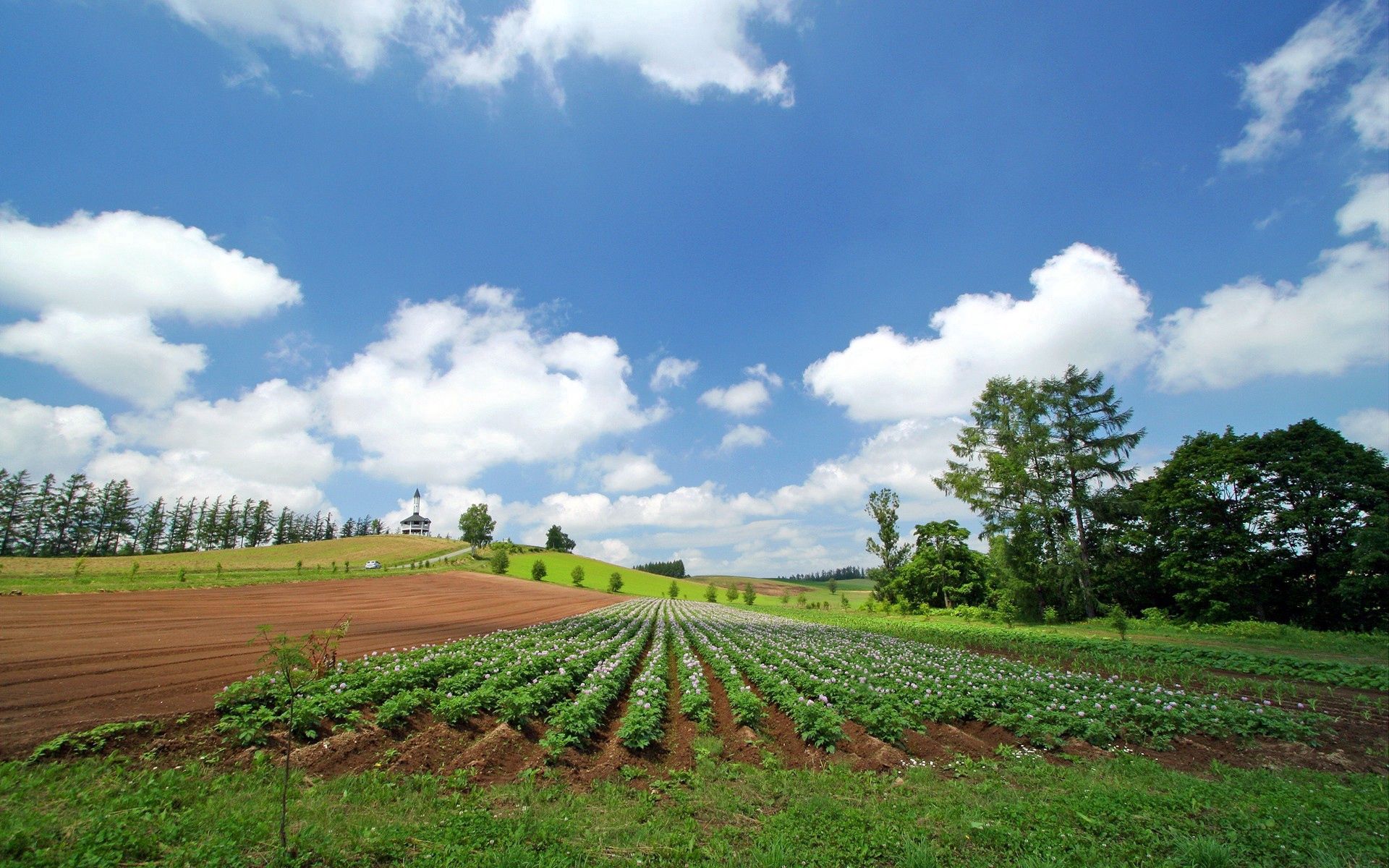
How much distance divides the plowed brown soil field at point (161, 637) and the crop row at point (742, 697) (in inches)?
81.5

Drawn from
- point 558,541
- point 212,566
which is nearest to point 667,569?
point 558,541

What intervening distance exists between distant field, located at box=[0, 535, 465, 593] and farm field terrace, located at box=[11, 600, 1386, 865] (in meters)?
35.0

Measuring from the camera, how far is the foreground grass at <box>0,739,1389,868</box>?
5047mm

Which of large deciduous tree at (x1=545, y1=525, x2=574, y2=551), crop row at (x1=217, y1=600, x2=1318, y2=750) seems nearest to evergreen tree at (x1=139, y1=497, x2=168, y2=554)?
large deciduous tree at (x1=545, y1=525, x2=574, y2=551)

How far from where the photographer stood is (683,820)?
20.8 ft

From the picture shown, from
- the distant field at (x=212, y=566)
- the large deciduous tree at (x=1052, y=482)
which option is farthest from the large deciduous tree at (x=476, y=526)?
the large deciduous tree at (x=1052, y=482)

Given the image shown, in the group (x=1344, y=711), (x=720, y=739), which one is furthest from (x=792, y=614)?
(x=720, y=739)

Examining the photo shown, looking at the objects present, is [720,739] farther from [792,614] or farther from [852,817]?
[792,614]

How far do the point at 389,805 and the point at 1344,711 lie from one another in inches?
775

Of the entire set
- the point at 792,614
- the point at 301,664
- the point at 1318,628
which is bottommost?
the point at 792,614

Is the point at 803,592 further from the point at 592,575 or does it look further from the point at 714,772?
the point at 714,772

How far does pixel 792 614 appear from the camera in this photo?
2185 inches

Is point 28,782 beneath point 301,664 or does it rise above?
beneath

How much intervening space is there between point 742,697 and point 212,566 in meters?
74.0
